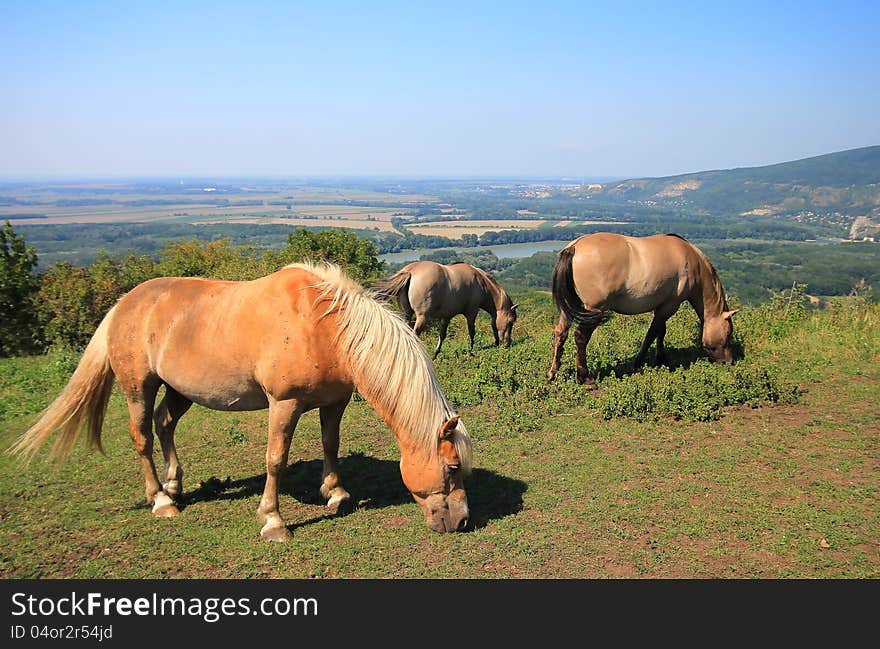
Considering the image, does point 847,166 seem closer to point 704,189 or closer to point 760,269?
point 704,189

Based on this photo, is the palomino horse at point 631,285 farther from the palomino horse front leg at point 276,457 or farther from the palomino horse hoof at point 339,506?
the palomino horse front leg at point 276,457

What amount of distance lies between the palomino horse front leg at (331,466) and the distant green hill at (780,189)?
114 m

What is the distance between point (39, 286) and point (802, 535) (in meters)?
19.1

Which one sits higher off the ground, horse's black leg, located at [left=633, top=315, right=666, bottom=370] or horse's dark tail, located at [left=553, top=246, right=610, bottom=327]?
horse's dark tail, located at [left=553, top=246, right=610, bottom=327]

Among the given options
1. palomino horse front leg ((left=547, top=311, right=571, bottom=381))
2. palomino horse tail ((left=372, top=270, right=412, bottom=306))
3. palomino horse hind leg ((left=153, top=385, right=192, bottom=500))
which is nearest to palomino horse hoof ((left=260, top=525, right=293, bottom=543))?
palomino horse hind leg ((left=153, top=385, right=192, bottom=500))

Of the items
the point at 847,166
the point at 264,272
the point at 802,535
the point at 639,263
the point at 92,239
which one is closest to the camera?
the point at 802,535

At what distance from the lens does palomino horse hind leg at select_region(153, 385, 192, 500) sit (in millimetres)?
5621

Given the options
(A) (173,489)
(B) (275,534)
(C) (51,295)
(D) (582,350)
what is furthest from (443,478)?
(C) (51,295)

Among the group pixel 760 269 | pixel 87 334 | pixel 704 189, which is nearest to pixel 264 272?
pixel 87 334

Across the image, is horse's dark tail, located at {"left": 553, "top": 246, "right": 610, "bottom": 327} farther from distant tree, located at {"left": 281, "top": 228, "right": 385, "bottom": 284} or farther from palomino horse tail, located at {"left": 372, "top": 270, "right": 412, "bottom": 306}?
distant tree, located at {"left": 281, "top": 228, "right": 385, "bottom": 284}

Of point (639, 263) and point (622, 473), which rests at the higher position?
point (639, 263)

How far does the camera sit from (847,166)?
136m

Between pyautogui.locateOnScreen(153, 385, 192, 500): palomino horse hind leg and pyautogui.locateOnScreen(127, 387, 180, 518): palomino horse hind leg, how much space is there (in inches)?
6.2

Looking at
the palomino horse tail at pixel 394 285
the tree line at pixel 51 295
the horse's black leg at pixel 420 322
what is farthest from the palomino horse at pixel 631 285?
the tree line at pixel 51 295
